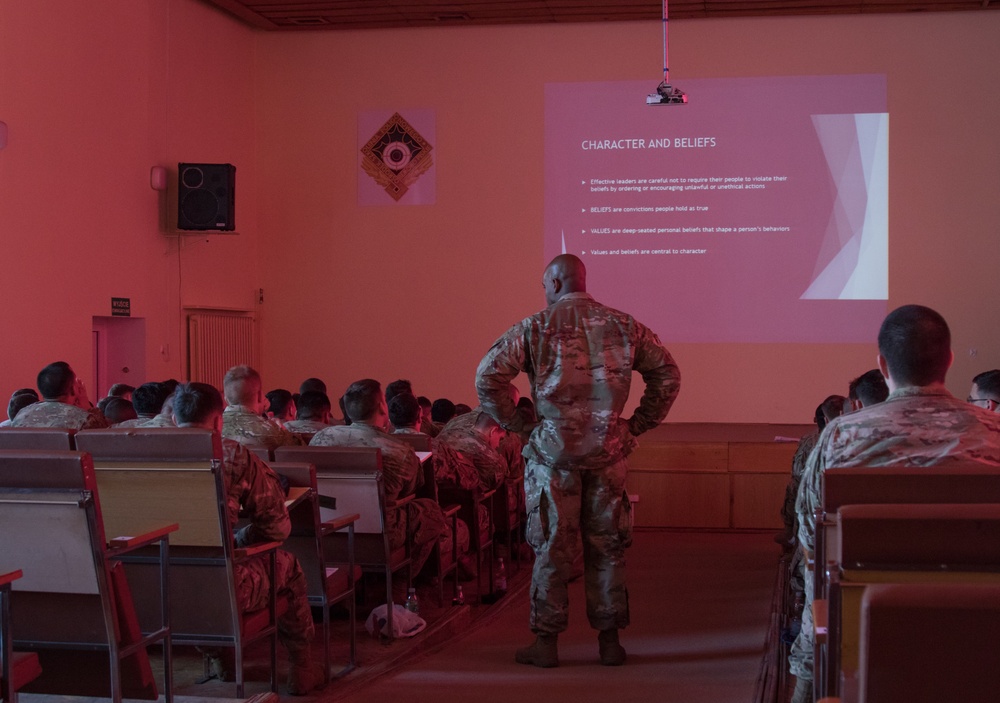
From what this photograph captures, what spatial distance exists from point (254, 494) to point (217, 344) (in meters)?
6.98

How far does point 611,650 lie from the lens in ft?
13.8

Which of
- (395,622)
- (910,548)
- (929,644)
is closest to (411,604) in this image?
(395,622)

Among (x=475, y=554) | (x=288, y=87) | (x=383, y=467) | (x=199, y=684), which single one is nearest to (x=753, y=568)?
(x=475, y=554)

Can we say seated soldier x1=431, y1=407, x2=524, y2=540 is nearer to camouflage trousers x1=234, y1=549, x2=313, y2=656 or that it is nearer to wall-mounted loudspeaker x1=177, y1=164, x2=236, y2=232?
camouflage trousers x1=234, y1=549, x2=313, y2=656

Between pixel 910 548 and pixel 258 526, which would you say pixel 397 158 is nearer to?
pixel 258 526

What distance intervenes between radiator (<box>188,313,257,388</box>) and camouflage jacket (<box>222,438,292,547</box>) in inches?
254

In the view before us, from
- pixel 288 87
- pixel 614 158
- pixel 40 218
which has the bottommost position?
pixel 40 218

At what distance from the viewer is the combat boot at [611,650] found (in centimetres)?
419

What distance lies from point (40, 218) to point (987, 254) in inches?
307

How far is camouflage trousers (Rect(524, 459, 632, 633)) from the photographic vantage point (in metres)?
4.16

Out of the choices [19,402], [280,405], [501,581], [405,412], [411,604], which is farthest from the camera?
[280,405]

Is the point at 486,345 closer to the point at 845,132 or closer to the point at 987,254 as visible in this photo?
the point at 845,132

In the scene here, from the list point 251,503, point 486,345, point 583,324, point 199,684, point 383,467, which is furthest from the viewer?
point 486,345

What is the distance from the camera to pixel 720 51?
32.8 feet
